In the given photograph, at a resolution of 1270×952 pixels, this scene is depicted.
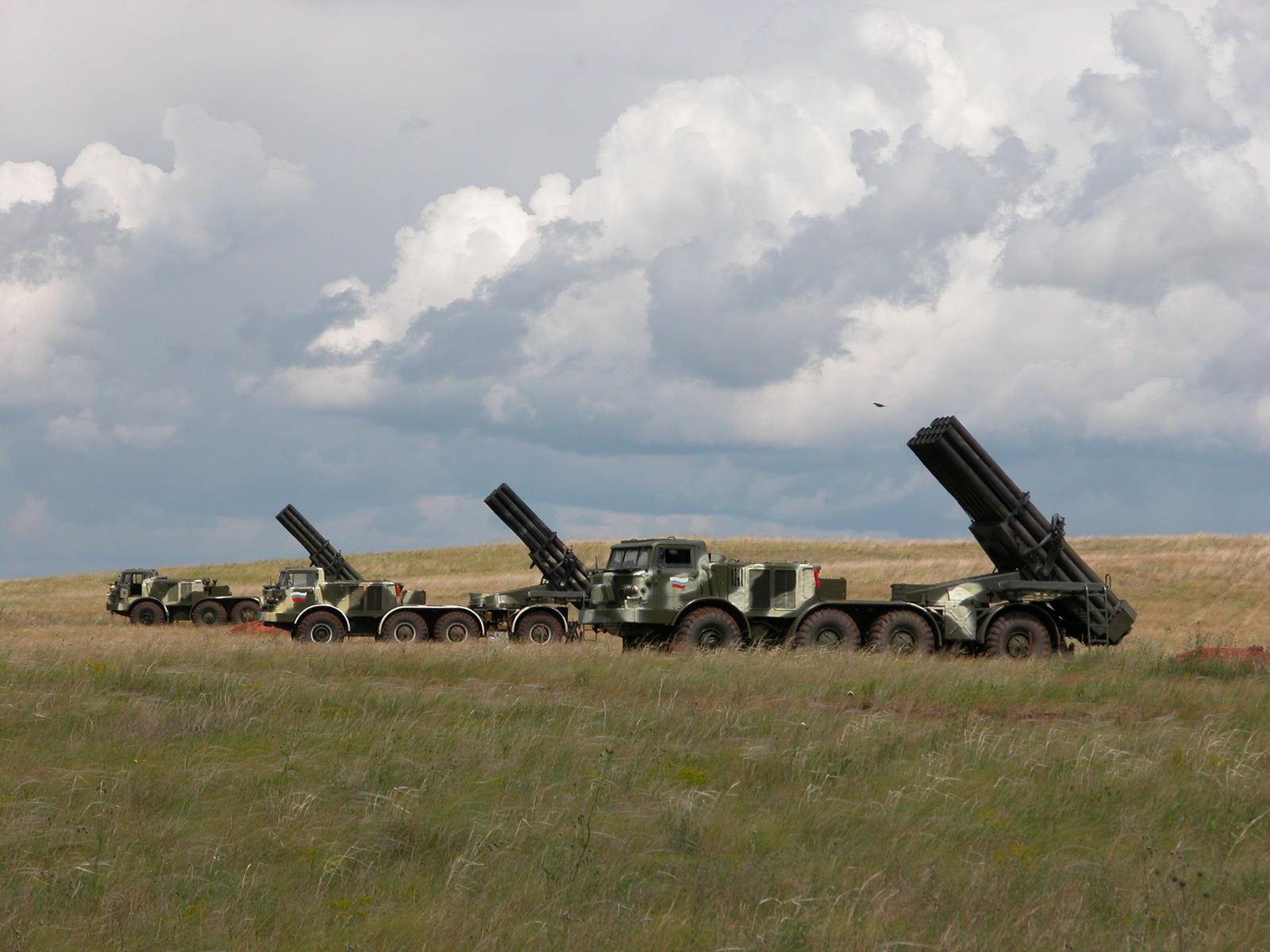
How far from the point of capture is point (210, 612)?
113 ft

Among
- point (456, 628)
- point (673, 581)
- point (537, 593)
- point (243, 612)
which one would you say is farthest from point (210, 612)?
point (673, 581)

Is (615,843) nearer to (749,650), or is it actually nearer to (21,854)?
(21,854)

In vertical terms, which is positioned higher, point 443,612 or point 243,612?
point 443,612

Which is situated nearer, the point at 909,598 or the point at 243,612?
the point at 909,598

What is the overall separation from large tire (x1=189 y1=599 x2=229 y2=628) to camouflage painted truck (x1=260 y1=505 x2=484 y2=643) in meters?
6.34

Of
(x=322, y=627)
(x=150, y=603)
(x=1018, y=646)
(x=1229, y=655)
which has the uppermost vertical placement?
(x=1229, y=655)

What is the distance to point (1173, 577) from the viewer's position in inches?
1839

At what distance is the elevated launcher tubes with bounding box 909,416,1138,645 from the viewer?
19.8 metres

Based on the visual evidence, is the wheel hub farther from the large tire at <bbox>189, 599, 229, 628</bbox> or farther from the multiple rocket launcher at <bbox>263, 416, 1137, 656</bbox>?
the large tire at <bbox>189, 599, 229, 628</bbox>

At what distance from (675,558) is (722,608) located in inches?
45.9

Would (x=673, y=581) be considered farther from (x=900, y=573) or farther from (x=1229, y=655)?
(x=900, y=573)

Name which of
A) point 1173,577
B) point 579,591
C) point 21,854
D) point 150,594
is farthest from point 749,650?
point 1173,577

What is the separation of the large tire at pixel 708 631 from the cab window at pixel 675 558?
0.88 metres

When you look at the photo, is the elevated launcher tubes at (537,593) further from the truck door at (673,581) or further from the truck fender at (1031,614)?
the truck fender at (1031,614)
